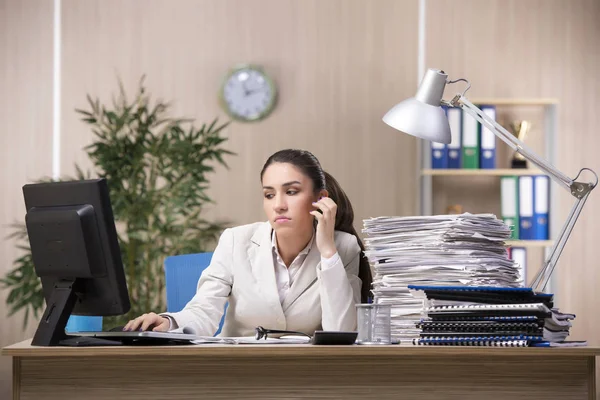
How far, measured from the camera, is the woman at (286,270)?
2.24 m

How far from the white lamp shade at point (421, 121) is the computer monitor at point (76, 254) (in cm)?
74

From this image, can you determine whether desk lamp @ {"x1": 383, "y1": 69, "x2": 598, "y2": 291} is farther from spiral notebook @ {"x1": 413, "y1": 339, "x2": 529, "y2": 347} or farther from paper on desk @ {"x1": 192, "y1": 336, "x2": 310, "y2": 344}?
paper on desk @ {"x1": 192, "y1": 336, "x2": 310, "y2": 344}

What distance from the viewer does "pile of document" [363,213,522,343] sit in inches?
75.7

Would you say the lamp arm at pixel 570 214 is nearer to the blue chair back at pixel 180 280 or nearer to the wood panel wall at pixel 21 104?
the blue chair back at pixel 180 280

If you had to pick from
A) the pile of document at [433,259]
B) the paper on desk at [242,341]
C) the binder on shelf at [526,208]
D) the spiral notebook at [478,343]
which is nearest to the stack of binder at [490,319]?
the spiral notebook at [478,343]

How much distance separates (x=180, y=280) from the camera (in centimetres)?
287

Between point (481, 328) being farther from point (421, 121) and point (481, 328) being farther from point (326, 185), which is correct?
point (326, 185)

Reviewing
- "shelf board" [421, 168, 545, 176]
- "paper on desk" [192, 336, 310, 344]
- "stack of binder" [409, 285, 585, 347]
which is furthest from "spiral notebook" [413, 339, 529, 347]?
"shelf board" [421, 168, 545, 176]

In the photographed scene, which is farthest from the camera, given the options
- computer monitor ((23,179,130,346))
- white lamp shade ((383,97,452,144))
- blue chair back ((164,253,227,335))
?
blue chair back ((164,253,227,335))

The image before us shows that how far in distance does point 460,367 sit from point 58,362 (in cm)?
84

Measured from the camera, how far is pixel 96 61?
5.20 metres

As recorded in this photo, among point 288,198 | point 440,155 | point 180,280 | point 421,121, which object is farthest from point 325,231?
point 440,155

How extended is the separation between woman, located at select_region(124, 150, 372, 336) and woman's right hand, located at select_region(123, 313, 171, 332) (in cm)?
21

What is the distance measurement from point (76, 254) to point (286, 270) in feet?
2.64
